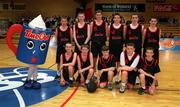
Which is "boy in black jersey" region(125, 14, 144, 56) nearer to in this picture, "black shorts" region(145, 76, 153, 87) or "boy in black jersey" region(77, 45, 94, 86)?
"black shorts" region(145, 76, 153, 87)

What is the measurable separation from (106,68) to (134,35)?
74cm

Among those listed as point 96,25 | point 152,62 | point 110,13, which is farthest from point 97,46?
point 110,13

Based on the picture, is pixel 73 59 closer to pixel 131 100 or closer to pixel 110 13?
pixel 131 100

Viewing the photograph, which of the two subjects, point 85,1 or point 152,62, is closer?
point 152,62

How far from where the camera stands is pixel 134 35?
16.0 feet

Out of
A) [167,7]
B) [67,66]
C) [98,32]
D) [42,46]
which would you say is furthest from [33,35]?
[167,7]

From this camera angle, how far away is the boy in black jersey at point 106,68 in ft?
15.5

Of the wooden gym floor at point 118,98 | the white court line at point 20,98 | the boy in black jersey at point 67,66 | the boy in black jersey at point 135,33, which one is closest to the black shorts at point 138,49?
the boy in black jersey at point 135,33

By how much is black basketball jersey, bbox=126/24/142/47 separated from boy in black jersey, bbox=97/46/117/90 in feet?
1.44

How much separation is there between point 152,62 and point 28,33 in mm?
1977

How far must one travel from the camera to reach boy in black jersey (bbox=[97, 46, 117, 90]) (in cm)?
474

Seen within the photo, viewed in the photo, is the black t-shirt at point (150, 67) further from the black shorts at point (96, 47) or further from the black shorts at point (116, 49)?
the black shorts at point (96, 47)

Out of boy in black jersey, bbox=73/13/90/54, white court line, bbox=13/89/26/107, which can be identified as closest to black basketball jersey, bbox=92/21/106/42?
boy in black jersey, bbox=73/13/90/54

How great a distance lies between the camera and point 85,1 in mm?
17016
